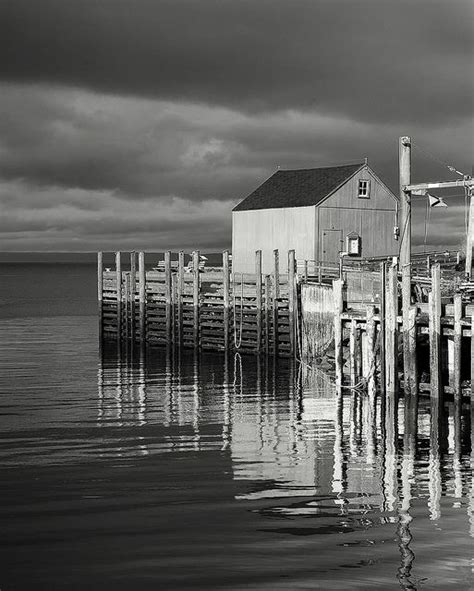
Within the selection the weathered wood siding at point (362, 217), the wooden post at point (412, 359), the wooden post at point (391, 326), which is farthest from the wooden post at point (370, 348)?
the weathered wood siding at point (362, 217)

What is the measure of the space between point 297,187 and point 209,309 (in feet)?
49.3

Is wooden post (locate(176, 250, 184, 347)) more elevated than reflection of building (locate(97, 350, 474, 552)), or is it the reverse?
wooden post (locate(176, 250, 184, 347))

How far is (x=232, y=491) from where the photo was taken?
1600cm

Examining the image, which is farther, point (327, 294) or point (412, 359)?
point (327, 294)

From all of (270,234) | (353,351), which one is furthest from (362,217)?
(353,351)

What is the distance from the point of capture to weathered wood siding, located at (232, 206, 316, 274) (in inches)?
2042

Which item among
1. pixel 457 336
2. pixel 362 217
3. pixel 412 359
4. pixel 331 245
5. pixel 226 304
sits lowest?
pixel 412 359

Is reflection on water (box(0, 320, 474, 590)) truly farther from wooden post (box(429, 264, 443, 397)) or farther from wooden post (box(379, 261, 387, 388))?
wooden post (box(379, 261, 387, 388))

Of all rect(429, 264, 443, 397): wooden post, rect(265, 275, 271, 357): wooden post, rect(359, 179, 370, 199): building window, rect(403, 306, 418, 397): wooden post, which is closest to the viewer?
rect(429, 264, 443, 397): wooden post

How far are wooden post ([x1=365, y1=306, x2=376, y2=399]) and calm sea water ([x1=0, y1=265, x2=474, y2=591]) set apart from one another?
38 centimetres

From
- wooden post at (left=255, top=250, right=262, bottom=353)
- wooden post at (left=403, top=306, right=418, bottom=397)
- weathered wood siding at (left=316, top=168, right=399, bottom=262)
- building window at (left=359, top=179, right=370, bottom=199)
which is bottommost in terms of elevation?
wooden post at (left=403, top=306, right=418, bottom=397)

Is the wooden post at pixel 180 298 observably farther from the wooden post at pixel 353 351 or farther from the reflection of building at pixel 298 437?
the wooden post at pixel 353 351

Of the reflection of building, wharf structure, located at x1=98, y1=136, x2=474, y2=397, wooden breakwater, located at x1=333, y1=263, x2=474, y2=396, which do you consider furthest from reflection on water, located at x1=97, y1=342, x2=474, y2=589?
wharf structure, located at x1=98, y1=136, x2=474, y2=397

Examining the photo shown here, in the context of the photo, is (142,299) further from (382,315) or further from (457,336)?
(457,336)
